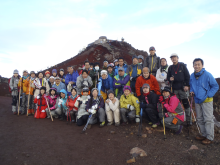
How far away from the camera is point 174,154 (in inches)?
143

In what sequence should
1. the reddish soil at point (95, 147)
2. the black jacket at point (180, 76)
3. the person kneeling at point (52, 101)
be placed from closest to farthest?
the reddish soil at point (95, 147) < the black jacket at point (180, 76) < the person kneeling at point (52, 101)

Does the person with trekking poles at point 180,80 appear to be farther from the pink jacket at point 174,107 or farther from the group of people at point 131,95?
the pink jacket at point 174,107

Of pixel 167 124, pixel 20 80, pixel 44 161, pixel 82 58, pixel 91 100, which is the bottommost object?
pixel 44 161

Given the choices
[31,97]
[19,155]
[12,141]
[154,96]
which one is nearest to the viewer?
[19,155]

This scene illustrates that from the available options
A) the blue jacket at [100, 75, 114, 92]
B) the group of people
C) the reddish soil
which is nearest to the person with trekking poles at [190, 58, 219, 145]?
the group of people

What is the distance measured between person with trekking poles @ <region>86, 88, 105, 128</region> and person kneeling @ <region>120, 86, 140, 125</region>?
80cm

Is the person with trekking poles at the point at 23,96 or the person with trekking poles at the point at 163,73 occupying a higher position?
the person with trekking poles at the point at 163,73

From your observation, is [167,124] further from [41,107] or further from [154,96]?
[41,107]

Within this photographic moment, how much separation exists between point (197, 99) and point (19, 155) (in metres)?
5.10

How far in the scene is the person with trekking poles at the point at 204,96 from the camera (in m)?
4.11

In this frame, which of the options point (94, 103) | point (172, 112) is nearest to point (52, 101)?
point (94, 103)

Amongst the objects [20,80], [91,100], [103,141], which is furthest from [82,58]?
[103,141]

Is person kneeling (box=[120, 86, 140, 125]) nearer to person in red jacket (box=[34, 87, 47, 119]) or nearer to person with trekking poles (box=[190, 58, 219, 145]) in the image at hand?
person with trekking poles (box=[190, 58, 219, 145])

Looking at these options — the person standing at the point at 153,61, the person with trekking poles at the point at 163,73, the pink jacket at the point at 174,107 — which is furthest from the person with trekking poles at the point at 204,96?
the person standing at the point at 153,61
